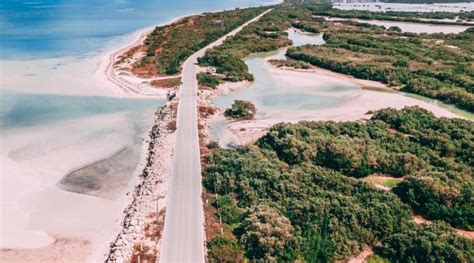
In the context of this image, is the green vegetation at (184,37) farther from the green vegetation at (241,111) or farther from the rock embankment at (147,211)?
the rock embankment at (147,211)

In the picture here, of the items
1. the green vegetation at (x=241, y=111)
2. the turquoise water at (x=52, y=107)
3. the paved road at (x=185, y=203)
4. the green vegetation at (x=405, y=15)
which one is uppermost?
the green vegetation at (x=405, y=15)

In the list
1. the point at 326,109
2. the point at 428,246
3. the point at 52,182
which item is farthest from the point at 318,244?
the point at 326,109

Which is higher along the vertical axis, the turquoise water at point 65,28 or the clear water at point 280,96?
the turquoise water at point 65,28

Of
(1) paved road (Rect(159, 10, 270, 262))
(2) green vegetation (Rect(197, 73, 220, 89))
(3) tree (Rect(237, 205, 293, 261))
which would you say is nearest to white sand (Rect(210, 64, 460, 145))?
(1) paved road (Rect(159, 10, 270, 262))

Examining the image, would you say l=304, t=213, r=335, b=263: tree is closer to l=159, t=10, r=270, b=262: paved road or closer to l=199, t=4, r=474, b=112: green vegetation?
l=159, t=10, r=270, b=262: paved road

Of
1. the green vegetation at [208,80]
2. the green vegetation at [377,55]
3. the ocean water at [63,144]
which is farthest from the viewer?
the green vegetation at [377,55]

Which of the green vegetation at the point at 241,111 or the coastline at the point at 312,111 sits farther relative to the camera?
the green vegetation at the point at 241,111

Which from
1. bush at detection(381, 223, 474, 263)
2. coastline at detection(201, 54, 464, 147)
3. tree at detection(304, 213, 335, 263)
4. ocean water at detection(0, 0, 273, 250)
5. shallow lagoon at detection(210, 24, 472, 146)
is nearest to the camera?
bush at detection(381, 223, 474, 263)

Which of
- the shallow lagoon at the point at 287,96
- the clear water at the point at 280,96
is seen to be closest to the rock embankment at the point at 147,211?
the shallow lagoon at the point at 287,96

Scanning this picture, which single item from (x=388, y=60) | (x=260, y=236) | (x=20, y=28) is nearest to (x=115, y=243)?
(x=260, y=236)
